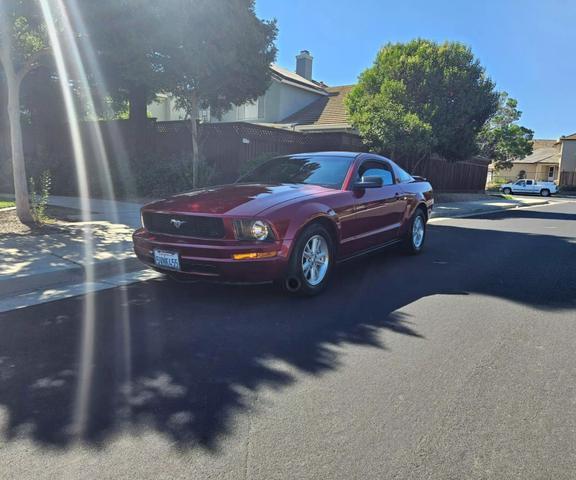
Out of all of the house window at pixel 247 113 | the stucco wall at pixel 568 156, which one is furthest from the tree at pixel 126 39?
the stucco wall at pixel 568 156

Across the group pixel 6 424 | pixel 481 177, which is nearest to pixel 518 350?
pixel 6 424

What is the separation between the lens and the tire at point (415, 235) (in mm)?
7275

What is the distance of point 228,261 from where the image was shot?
430cm

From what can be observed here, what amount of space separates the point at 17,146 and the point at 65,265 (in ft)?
12.2

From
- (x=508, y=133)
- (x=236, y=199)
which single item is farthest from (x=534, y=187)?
(x=236, y=199)

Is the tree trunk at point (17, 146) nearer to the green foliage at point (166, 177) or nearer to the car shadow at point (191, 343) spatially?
the car shadow at point (191, 343)

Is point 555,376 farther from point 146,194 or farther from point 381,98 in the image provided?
point 381,98

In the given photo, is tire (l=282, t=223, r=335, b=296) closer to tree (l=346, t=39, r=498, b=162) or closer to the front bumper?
the front bumper

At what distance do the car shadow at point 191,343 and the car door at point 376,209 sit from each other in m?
0.49

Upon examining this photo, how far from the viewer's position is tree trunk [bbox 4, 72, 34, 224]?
A: 7980mm

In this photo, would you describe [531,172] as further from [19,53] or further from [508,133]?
[19,53]

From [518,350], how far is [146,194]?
1230cm

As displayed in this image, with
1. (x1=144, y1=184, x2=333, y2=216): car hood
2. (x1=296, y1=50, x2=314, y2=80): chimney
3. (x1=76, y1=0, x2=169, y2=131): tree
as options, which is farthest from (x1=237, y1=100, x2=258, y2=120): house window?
(x1=144, y1=184, x2=333, y2=216): car hood

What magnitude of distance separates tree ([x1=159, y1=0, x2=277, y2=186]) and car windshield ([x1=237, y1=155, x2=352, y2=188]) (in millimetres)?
6437
